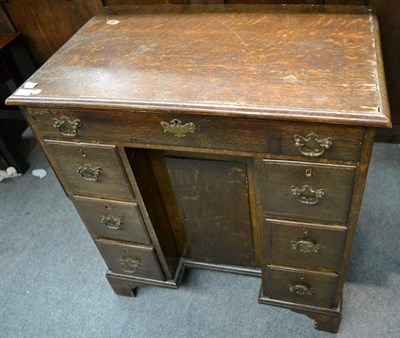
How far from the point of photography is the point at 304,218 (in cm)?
109

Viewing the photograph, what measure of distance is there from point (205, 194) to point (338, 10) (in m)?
0.65

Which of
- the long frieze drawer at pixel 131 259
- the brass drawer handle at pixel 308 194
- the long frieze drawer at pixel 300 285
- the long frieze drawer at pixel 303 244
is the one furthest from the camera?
the long frieze drawer at pixel 131 259

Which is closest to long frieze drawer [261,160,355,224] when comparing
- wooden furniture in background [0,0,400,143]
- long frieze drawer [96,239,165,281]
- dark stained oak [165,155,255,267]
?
dark stained oak [165,155,255,267]

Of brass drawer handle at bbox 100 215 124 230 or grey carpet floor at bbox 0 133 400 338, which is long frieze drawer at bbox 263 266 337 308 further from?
brass drawer handle at bbox 100 215 124 230

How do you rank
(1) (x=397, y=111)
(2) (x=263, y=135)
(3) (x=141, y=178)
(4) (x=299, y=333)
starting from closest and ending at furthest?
1. (2) (x=263, y=135)
2. (3) (x=141, y=178)
3. (4) (x=299, y=333)
4. (1) (x=397, y=111)

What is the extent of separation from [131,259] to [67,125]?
22.9 inches

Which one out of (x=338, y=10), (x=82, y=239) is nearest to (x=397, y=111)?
(x=338, y=10)

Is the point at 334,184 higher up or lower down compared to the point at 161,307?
higher up

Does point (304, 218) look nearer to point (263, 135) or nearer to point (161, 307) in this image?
point (263, 135)

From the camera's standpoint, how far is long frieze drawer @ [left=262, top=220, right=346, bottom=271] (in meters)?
1.11

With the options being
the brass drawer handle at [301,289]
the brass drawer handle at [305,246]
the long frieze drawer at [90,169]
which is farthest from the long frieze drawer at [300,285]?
the long frieze drawer at [90,169]

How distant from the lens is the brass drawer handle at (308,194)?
100 cm

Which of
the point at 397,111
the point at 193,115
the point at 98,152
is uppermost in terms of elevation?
the point at 193,115

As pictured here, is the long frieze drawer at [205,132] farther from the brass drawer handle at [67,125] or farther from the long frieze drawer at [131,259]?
the long frieze drawer at [131,259]
